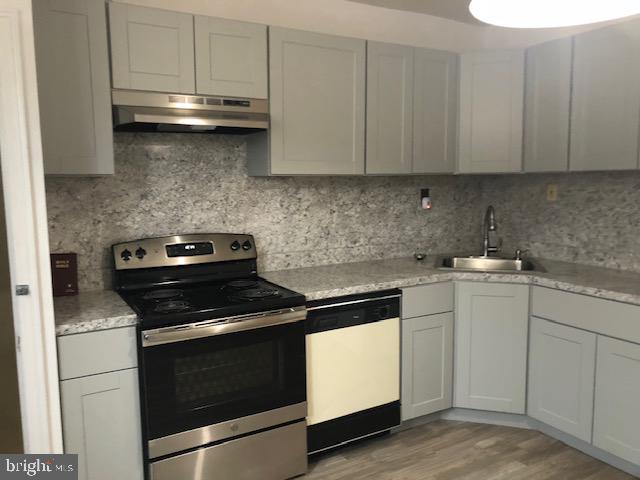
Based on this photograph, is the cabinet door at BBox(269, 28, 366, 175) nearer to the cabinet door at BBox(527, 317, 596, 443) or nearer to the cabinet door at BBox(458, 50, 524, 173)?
the cabinet door at BBox(458, 50, 524, 173)

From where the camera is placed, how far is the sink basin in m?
3.25

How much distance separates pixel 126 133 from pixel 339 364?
61.8 inches

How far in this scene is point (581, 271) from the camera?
9.89 feet

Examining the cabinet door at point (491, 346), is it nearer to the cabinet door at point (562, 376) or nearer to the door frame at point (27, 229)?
the cabinet door at point (562, 376)

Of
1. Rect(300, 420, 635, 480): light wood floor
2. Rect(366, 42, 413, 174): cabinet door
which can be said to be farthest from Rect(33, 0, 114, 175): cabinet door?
Rect(300, 420, 635, 480): light wood floor

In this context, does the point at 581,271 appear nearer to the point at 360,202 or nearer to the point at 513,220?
the point at 513,220

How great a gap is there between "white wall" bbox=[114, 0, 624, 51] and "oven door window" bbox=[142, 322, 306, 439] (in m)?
1.69

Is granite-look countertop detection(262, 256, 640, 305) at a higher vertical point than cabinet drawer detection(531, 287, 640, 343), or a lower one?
higher

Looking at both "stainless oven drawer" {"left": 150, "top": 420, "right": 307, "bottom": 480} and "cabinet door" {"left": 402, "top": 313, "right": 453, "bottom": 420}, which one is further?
"cabinet door" {"left": 402, "top": 313, "right": 453, "bottom": 420}

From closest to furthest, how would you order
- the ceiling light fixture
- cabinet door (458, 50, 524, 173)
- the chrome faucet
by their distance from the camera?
the ceiling light fixture → cabinet door (458, 50, 524, 173) → the chrome faucet

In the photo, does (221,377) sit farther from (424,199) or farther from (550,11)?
(424,199)

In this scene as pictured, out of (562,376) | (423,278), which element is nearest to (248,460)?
(423,278)

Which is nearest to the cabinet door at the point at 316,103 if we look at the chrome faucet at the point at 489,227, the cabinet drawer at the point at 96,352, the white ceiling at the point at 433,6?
the white ceiling at the point at 433,6

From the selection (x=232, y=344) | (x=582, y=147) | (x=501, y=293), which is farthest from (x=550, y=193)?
(x=232, y=344)
